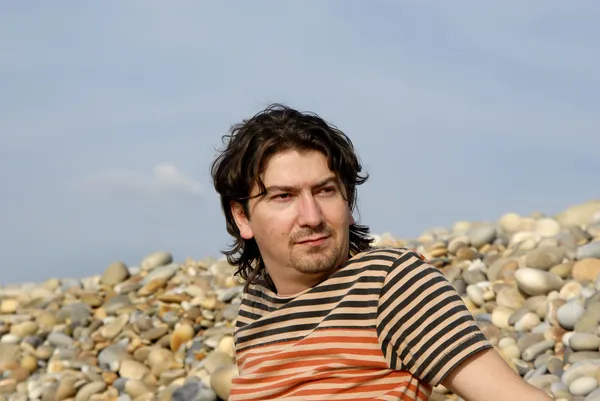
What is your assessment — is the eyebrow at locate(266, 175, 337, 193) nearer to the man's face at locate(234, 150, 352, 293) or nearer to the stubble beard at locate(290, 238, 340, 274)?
the man's face at locate(234, 150, 352, 293)

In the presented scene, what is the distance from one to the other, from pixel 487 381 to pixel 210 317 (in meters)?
5.52

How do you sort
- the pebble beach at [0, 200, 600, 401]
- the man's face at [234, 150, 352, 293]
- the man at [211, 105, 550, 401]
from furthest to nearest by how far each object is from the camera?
the pebble beach at [0, 200, 600, 401] < the man's face at [234, 150, 352, 293] < the man at [211, 105, 550, 401]

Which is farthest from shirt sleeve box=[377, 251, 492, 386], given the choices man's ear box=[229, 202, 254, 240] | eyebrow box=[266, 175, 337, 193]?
man's ear box=[229, 202, 254, 240]

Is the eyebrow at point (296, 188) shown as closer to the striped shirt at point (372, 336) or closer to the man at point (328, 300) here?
the man at point (328, 300)

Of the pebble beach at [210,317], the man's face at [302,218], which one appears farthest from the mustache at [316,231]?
the pebble beach at [210,317]

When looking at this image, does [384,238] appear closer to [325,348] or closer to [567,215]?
[567,215]

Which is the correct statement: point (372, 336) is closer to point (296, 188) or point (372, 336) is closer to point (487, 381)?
point (487, 381)

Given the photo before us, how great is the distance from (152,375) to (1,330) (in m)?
2.66

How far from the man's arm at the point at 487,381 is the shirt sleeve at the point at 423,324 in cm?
3

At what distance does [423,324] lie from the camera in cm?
266

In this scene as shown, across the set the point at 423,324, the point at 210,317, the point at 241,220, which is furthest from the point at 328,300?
the point at 210,317

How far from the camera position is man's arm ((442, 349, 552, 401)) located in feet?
8.31

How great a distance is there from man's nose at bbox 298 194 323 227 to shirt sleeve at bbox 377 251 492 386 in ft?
0.91

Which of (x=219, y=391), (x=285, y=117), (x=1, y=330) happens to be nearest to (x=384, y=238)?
(x=219, y=391)
